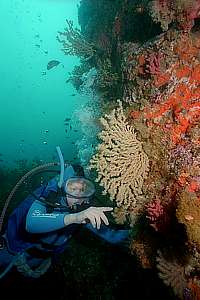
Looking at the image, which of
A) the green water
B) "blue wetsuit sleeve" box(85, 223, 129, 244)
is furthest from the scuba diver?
the green water

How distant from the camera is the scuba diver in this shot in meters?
3.96

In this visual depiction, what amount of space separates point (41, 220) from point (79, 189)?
25.1 inches

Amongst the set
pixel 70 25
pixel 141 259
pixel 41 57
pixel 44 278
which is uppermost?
pixel 41 57

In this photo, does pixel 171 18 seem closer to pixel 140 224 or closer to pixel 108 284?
pixel 140 224

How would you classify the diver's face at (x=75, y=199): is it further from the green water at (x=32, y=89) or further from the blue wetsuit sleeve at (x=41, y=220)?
the green water at (x=32, y=89)

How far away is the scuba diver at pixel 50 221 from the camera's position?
13.0ft

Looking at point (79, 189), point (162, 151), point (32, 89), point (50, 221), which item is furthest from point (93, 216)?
point (32, 89)

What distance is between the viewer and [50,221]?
150 inches

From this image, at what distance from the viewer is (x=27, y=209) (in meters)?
4.45

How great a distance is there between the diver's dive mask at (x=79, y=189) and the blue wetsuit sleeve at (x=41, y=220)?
0.30 meters

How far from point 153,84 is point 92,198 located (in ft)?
5.56

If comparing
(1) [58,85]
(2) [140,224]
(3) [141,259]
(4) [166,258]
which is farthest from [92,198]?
(1) [58,85]

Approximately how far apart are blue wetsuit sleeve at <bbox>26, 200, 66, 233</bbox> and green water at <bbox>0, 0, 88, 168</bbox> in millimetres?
4237

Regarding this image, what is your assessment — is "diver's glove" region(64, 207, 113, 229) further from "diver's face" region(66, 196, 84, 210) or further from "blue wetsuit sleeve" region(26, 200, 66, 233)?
"diver's face" region(66, 196, 84, 210)
